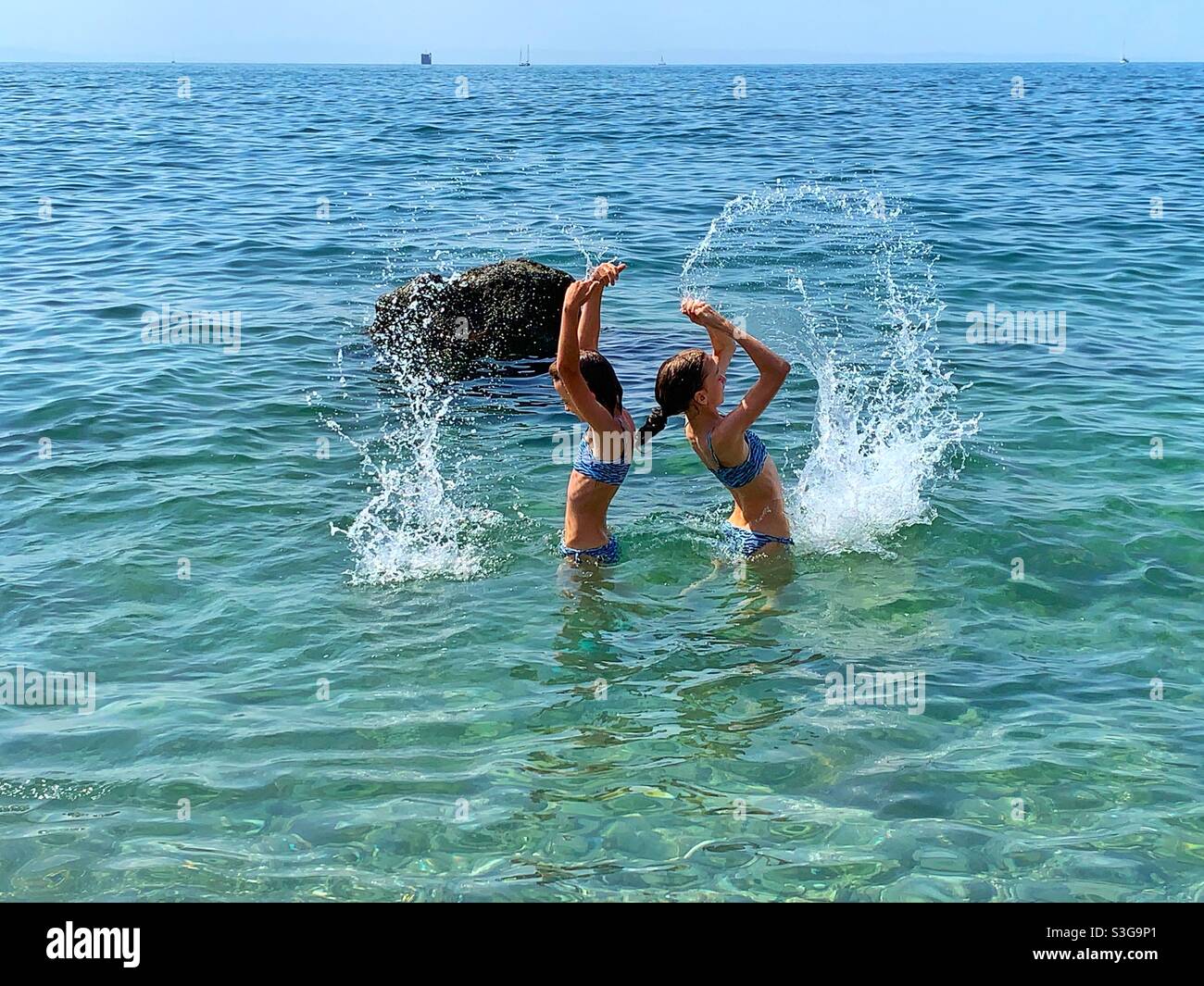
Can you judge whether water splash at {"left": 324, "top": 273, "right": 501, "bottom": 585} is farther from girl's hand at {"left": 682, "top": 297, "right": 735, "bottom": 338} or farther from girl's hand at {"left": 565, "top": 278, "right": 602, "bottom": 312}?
girl's hand at {"left": 682, "top": 297, "right": 735, "bottom": 338}

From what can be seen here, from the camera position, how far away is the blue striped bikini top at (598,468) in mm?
7406

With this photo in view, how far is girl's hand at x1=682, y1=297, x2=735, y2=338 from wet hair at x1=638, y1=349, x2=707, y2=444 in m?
0.28

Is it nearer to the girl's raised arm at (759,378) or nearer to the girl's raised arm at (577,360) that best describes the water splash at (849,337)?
the girl's raised arm at (759,378)

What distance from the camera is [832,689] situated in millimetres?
6551

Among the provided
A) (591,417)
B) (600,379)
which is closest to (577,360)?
(600,379)

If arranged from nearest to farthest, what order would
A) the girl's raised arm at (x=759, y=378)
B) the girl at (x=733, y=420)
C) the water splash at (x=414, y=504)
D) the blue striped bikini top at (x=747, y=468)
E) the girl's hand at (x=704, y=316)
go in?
the girl's hand at (x=704, y=316) < the girl's raised arm at (x=759, y=378) < the girl at (x=733, y=420) < the blue striped bikini top at (x=747, y=468) < the water splash at (x=414, y=504)

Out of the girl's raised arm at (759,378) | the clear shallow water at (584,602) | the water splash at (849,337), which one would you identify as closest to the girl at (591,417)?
the clear shallow water at (584,602)

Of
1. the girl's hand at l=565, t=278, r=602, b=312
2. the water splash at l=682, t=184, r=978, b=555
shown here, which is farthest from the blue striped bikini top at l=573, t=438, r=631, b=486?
the water splash at l=682, t=184, r=978, b=555

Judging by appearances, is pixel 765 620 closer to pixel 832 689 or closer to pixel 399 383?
pixel 832 689

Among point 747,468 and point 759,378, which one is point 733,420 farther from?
point 747,468

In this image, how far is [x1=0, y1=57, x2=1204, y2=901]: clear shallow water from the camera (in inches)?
208

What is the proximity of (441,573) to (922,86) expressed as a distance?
58.1 m

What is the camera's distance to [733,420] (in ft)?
23.9

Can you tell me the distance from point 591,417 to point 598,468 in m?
0.47
